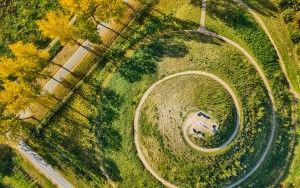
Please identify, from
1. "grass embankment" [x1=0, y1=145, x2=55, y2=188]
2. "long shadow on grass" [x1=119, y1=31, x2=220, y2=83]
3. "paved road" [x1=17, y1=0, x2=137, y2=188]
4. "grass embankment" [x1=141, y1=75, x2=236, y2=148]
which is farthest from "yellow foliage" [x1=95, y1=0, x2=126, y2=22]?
"grass embankment" [x1=0, y1=145, x2=55, y2=188]

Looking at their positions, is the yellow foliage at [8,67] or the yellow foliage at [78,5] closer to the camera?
the yellow foliage at [8,67]

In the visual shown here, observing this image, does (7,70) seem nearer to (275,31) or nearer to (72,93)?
(72,93)

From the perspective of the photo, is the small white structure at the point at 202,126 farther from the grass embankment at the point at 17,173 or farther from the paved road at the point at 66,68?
the grass embankment at the point at 17,173

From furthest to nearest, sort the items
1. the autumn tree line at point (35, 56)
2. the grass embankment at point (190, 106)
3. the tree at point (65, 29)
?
the grass embankment at point (190, 106), the tree at point (65, 29), the autumn tree line at point (35, 56)

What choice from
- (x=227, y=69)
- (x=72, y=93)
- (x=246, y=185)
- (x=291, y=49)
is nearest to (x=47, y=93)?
(x=72, y=93)

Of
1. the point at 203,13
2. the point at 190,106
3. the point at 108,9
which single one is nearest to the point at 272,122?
the point at 190,106

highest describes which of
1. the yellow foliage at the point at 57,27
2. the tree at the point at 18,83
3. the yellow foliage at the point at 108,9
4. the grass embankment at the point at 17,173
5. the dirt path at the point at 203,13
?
the dirt path at the point at 203,13

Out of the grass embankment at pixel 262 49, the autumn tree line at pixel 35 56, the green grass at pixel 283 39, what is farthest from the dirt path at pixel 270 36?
the autumn tree line at pixel 35 56
